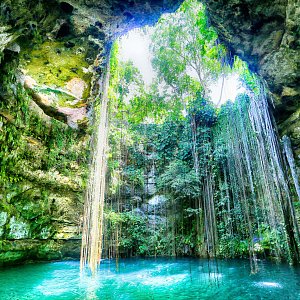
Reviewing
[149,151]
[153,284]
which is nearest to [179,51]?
[149,151]

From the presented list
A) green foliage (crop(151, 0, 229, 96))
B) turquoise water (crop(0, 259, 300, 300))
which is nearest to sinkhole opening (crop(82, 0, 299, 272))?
green foliage (crop(151, 0, 229, 96))

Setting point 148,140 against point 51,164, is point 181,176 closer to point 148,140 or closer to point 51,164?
point 148,140

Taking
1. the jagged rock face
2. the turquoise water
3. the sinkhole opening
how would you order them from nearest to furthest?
the turquoise water → the jagged rock face → the sinkhole opening

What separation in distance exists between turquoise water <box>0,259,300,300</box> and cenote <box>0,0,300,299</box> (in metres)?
0.04

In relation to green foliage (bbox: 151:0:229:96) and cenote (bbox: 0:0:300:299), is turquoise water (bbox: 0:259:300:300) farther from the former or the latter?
green foliage (bbox: 151:0:229:96)

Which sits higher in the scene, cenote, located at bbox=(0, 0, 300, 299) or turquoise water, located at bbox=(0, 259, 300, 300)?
cenote, located at bbox=(0, 0, 300, 299)

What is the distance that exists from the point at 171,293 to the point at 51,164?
552 cm

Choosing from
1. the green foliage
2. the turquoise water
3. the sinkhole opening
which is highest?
the green foliage

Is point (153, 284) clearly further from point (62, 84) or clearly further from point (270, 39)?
point (270, 39)

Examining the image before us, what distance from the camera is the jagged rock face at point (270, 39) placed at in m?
4.08

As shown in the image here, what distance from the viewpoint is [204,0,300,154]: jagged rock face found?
4.08 metres

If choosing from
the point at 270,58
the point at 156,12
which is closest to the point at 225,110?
the point at 270,58

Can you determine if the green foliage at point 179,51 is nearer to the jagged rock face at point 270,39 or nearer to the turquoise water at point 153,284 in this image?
the jagged rock face at point 270,39

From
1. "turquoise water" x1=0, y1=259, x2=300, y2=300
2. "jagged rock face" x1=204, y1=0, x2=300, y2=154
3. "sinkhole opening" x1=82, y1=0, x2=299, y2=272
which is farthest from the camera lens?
"sinkhole opening" x1=82, y1=0, x2=299, y2=272
